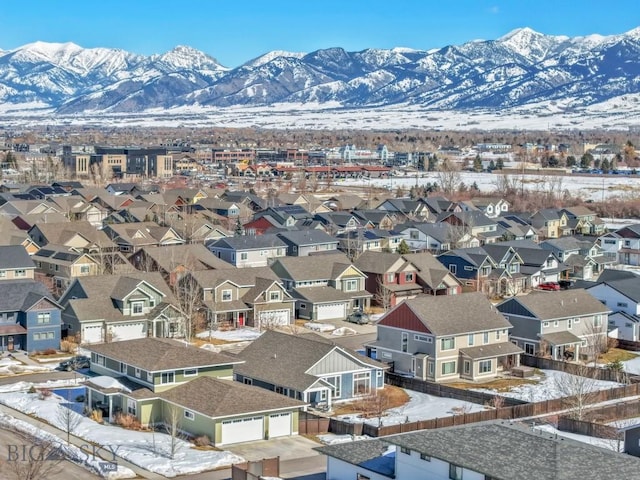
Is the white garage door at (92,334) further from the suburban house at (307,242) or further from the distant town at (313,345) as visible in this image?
the suburban house at (307,242)

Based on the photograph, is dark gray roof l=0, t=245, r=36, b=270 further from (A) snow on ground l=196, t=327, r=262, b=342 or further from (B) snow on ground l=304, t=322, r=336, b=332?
(B) snow on ground l=304, t=322, r=336, b=332

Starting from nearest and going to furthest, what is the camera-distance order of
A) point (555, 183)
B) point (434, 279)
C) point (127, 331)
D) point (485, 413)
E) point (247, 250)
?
point (485, 413)
point (127, 331)
point (434, 279)
point (247, 250)
point (555, 183)

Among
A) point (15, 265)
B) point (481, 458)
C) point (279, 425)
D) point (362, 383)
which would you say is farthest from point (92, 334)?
point (481, 458)

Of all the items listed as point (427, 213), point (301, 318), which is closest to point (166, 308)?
point (301, 318)

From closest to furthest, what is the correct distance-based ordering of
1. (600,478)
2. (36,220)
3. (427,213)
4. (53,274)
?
1. (600,478)
2. (53,274)
3. (36,220)
4. (427,213)

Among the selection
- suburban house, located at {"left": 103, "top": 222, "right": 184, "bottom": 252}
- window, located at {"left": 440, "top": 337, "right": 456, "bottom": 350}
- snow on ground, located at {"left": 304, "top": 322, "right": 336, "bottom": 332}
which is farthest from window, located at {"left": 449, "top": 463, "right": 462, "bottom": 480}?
suburban house, located at {"left": 103, "top": 222, "right": 184, "bottom": 252}

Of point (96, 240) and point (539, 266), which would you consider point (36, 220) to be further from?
point (539, 266)

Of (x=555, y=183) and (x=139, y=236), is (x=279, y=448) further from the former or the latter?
(x=555, y=183)
